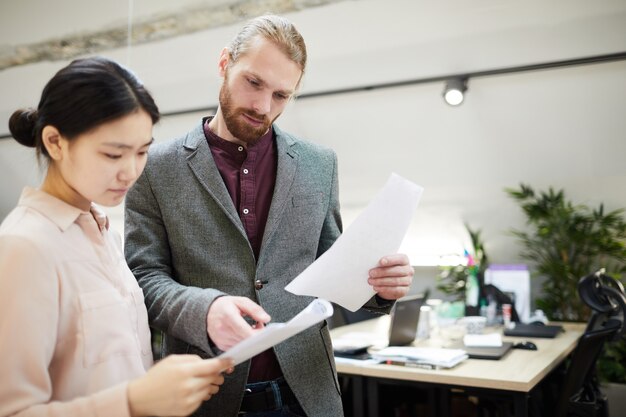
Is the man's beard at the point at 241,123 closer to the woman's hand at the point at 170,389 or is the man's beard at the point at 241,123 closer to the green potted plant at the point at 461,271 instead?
the woman's hand at the point at 170,389

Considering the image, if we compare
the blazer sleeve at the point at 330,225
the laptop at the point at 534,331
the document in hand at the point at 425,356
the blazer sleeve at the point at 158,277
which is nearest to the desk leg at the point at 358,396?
the document in hand at the point at 425,356

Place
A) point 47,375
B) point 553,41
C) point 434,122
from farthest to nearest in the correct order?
point 434,122 < point 553,41 < point 47,375

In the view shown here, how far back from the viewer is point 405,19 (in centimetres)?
452

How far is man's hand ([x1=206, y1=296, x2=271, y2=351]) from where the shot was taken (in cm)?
111

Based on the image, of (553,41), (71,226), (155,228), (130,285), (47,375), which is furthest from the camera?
(553,41)

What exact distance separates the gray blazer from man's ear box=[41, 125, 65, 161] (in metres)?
0.40

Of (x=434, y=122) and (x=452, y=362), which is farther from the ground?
(x=434, y=122)

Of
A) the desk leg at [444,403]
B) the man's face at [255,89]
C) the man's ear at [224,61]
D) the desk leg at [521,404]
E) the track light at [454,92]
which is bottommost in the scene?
the desk leg at [444,403]

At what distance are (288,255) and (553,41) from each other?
3690 mm

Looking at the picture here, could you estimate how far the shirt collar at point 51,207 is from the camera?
3.28 feet

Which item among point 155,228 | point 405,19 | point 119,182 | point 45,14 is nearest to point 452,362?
point 155,228

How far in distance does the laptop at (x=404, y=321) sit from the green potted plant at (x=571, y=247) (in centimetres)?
191

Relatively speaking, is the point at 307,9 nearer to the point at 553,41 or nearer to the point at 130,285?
the point at 553,41

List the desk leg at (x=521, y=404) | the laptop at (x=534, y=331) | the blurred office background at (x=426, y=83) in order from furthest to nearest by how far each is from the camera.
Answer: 1. the blurred office background at (x=426, y=83)
2. the laptop at (x=534, y=331)
3. the desk leg at (x=521, y=404)
